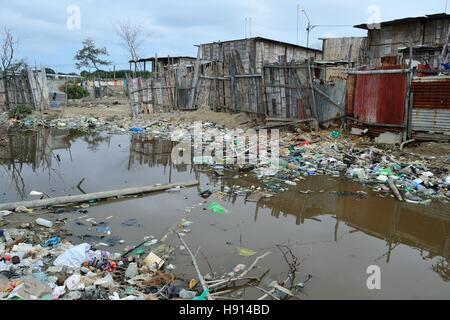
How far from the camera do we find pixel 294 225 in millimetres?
4488

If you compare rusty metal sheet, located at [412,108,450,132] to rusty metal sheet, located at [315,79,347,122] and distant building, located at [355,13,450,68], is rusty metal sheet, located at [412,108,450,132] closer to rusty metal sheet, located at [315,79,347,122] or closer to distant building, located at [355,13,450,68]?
rusty metal sheet, located at [315,79,347,122]

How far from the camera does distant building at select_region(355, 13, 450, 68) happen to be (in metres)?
13.9

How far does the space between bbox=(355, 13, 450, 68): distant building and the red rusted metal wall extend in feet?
19.8

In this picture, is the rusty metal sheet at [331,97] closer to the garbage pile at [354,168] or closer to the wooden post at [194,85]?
the garbage pile at [354,168]

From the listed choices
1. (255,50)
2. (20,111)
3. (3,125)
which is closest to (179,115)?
(255,50)

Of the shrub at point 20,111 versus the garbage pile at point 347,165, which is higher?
the shrub at point 20,111

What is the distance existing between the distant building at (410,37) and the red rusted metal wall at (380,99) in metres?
6.02

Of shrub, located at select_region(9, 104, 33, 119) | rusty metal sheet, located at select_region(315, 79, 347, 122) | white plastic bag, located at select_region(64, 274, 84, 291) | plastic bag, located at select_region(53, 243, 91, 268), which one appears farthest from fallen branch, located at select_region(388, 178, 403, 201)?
shrub, located at select_region(9, 104, 33, 119)

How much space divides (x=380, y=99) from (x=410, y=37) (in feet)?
30.3

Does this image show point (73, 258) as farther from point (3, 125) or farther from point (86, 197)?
point (3, 125)

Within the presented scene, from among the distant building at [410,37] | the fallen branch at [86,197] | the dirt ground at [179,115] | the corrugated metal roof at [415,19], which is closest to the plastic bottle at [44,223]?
the fallen branch at [86,197]

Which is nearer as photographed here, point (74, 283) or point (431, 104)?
point (74, 283)

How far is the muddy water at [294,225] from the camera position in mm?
3268
